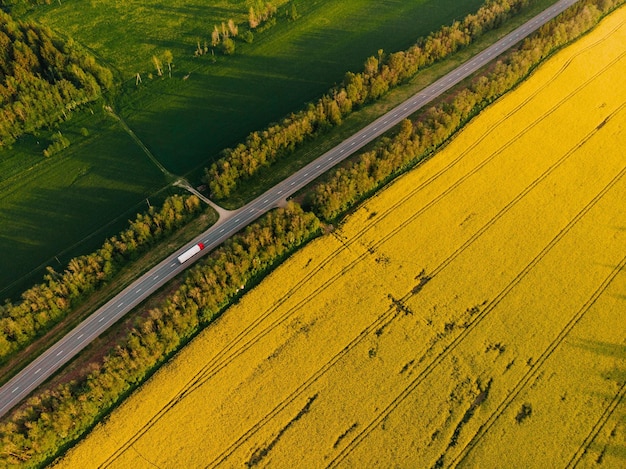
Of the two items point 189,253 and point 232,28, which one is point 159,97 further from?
point 189,253

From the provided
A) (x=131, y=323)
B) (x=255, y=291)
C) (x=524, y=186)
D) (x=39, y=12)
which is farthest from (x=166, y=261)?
(x=39, y=12)

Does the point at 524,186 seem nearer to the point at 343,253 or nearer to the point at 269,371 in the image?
the point at 343,253

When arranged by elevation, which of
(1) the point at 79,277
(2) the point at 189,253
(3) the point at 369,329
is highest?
(1) the point at 79,277

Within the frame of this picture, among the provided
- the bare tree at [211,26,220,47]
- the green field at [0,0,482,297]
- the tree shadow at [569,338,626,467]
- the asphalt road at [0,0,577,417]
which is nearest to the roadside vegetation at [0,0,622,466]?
the asphalt road at [0,0,577,417]

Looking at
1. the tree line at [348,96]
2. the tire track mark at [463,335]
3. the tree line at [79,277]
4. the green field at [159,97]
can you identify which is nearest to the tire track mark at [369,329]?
the tire track mark at [463,335]

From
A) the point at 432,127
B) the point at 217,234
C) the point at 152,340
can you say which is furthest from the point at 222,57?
the point at 152,340

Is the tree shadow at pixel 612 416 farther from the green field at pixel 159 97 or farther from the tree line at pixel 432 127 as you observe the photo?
the green field at pixel 159 97

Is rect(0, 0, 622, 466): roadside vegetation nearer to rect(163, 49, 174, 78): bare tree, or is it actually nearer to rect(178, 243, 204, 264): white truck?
rect(178, 243, 204, 264): white truck
